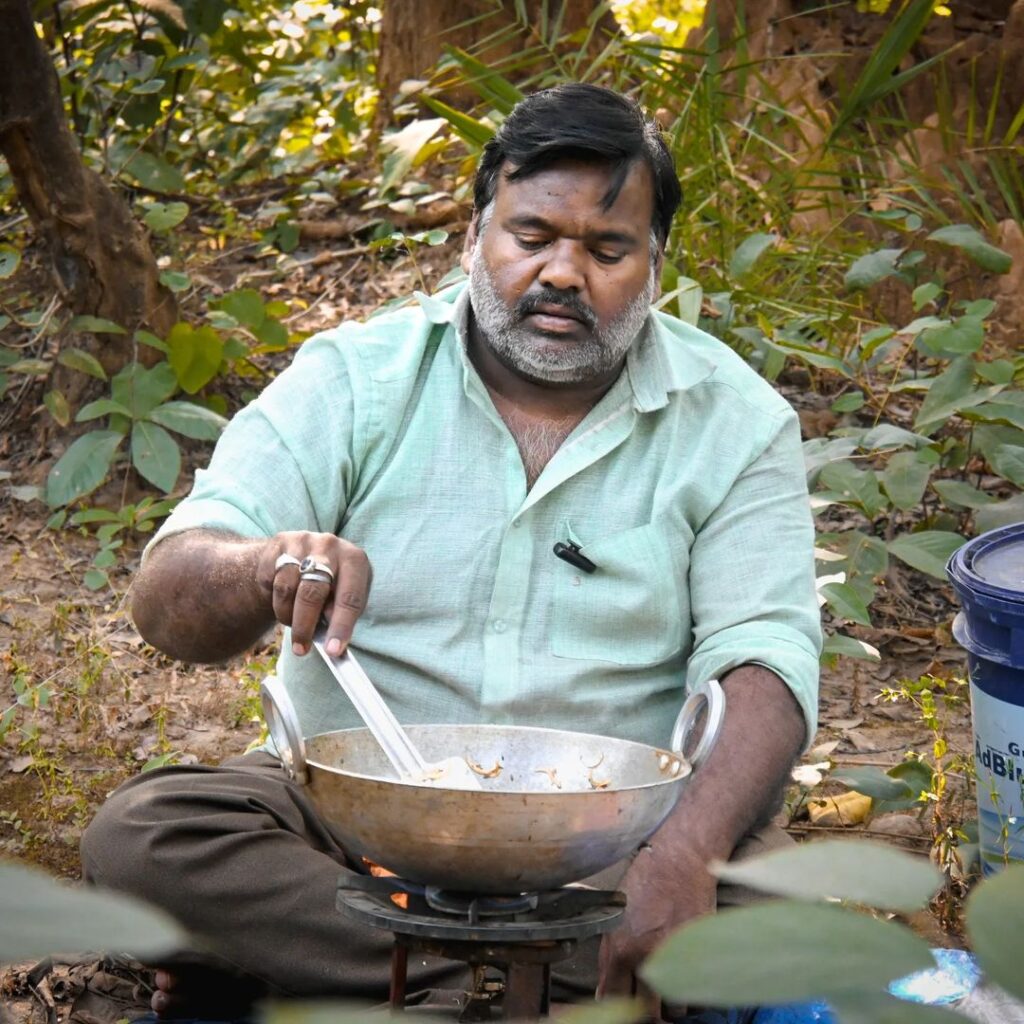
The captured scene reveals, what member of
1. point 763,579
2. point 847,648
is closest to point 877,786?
point 847,648

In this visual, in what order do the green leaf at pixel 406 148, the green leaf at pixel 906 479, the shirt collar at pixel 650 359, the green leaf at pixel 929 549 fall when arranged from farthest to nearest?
the green leaf at pixel 406 148
the green leaf at pixel 906 479
the green leaf at pixel 929 549
the shirt collar at pixel 650 359

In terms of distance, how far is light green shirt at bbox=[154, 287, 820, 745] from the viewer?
8.89 ft

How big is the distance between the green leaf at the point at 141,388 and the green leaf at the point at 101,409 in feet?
0.07

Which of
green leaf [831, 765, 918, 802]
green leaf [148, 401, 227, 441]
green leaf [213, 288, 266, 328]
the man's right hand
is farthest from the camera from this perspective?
green leaf [213, 288, 266, 328]

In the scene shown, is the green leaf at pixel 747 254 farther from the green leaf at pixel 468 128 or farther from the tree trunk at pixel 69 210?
the tree trunk at pixel 69 210

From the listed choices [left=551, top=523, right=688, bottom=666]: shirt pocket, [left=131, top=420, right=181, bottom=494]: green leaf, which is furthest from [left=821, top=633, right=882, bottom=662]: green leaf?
[left=131, top=420, right=181, bottom=494]: green leaf

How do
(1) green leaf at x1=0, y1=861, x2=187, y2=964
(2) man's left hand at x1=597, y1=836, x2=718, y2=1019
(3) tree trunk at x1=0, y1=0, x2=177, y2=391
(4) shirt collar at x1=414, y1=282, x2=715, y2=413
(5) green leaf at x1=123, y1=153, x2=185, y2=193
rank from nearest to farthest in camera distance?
1. (1) green leaf at x1=0, y1=861, x2=187, y2=964
2. (2) man's left hand at x1=597, y1=836, x2=718, y2=1019
3. (4) shirt collar at x1=414, y1=282, x2=715, y2=413
4. (3) tree trunk at x1=0, y1=0, x2=177, y2=391
5. (5) green leaf at x1=123, y1=153, x2=185, y2=193

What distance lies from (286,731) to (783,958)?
1372mm

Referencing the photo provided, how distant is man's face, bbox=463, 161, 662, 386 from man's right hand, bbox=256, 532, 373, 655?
824mm

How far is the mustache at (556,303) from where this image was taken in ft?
9.12

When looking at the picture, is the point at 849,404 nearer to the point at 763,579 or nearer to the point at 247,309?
the point at 763,579

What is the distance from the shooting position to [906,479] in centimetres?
390

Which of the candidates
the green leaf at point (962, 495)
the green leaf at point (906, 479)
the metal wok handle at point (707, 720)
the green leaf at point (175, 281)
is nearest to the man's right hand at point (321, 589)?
the metal wok handle at point (707, 720)

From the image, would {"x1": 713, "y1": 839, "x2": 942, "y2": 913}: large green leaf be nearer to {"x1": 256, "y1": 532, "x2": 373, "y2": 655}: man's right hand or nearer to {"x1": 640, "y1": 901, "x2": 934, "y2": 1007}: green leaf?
{"x1": 640, "y1": 901, "x2": 934, "y2": 1007}: green leaf
